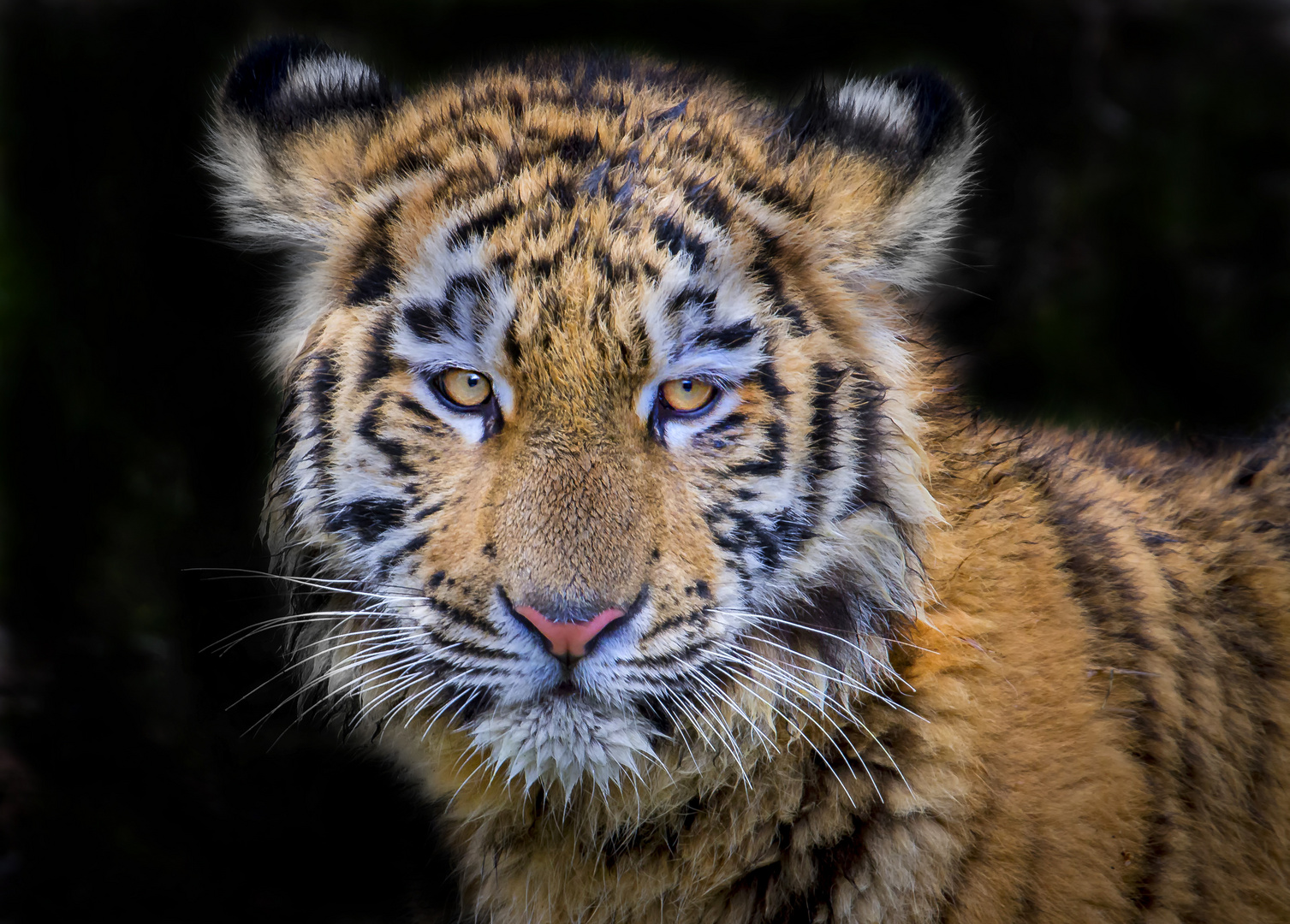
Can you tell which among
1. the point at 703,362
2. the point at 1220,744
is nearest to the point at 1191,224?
the point at 1220,744

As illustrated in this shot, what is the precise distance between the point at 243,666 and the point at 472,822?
3.22m

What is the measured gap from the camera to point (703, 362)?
271 centimetres

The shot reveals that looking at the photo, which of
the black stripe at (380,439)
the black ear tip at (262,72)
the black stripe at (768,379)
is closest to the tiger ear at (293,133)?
the black ear tip at (262,72)

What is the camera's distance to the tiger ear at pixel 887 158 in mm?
2955

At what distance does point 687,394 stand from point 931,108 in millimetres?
1049

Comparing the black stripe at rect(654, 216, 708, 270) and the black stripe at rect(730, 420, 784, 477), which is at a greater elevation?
the black stripe at rect(654, 216, 708, 270)

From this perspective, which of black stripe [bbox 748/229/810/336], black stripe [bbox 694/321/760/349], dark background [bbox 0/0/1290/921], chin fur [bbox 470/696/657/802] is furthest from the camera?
dark background [bbox 0/0/1290/921]

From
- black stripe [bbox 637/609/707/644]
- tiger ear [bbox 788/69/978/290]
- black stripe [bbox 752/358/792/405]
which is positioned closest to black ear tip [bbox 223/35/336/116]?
tiger ear [bbox 788/69/978/290]

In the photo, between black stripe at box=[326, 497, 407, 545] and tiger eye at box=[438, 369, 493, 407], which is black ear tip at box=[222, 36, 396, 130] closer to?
tiger eye at box=[438, 369, 493, 407]

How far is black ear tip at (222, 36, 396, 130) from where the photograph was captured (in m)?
3.04

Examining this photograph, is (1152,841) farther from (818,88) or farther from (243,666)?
(243,666)

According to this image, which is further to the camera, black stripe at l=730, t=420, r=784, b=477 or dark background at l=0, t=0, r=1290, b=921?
dark background at l=0, t=0, r=1290, b=921

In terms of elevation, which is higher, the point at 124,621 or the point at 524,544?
the point at 524,544

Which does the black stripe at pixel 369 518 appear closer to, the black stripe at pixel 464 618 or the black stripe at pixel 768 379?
the black stripe at pixel 464 618
